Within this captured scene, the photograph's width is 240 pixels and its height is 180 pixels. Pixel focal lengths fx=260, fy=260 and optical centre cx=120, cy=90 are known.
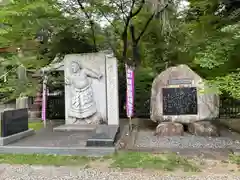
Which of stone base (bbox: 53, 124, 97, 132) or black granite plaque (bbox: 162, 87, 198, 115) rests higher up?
black granite plaque (bbox: 162, 87, 198, 115)

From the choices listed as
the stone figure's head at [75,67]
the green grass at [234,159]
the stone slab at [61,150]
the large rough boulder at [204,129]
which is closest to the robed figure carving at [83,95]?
the stone figure's head at [75,67]

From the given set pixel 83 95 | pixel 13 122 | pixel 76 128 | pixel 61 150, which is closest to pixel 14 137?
pixel 13 122

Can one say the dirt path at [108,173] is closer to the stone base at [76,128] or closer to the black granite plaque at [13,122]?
the black granite plaque at [13,122]

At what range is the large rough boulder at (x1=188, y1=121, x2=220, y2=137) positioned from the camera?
649cm

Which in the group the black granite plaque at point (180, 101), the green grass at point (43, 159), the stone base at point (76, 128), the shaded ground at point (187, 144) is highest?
the black granite plaque at point (180, 101)

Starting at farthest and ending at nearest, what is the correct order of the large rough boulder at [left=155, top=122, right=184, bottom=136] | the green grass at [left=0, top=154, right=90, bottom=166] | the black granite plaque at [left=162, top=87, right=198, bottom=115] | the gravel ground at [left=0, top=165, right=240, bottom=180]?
the black granite plaque at [left=162, top=87, right=198, bottom=115] → the large rough boulder at [left=155, top=122, right=184, bottom=136] → the green grass at [left=0, top=154, right=90, bottom=166] → the gravel ground at [left=0, top=165, right=240, bottom=180]

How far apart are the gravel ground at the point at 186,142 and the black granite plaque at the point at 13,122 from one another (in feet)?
9.52

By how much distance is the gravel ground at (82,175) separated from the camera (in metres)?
3.88

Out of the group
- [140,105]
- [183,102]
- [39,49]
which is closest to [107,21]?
[39,49]

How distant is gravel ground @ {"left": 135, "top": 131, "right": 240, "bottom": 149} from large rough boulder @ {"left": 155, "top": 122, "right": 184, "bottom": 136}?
214 millimetres

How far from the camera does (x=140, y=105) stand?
398 inches

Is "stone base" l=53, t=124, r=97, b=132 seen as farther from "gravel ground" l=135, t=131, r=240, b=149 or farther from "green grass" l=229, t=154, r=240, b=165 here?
"green grass" l=229, t=154, r=240, b=165

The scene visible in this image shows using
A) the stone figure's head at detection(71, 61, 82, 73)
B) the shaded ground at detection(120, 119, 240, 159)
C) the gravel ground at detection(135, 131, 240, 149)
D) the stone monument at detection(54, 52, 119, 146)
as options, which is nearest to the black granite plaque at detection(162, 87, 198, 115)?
the shaded ground at detection(120, 119, 240, 159)

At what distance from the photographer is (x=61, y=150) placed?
5.19 metres
